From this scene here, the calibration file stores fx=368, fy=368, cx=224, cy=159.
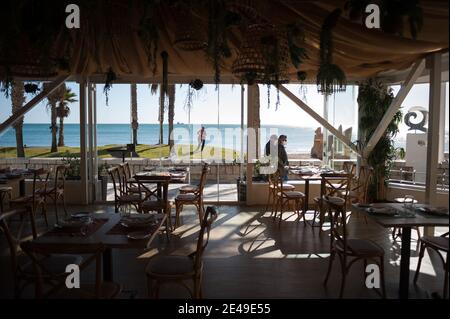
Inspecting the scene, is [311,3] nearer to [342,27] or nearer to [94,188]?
[342,27]

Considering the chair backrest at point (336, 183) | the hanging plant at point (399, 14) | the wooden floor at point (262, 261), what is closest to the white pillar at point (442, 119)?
the hanging plant at point (399, 14)

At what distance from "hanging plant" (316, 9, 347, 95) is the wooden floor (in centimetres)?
116

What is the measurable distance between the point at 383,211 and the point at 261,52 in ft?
6.45

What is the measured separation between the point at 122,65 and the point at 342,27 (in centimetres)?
309

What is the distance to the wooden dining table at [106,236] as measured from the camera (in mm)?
2639

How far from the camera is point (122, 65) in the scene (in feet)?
16.3

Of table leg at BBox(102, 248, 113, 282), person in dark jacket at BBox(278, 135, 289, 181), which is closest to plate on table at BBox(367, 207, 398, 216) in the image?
table leg at BBox(102, 248, 113, 282)

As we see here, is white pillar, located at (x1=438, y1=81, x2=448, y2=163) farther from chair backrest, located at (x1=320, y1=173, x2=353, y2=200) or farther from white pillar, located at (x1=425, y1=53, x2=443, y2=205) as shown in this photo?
chair backrest, located at (x1=320, y1=173, x2=353, y2=200)

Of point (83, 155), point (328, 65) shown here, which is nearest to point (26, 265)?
point (328, 65)

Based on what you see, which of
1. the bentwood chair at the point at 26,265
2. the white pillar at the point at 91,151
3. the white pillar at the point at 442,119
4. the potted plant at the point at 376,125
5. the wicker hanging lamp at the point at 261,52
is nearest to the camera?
the white pillar at the point at 442,119

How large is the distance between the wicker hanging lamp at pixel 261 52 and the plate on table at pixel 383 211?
170 cm

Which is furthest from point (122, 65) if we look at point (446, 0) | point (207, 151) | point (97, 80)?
point (207, 151)

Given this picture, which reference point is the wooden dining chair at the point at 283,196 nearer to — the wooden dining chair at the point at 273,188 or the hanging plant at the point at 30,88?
the wooden dining chair at the point at 273,188

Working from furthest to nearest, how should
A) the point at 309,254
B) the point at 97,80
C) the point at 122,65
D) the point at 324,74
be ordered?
the point at 97,80 → the point at 122,65 → the point at 309,254 → the point at 324,74
